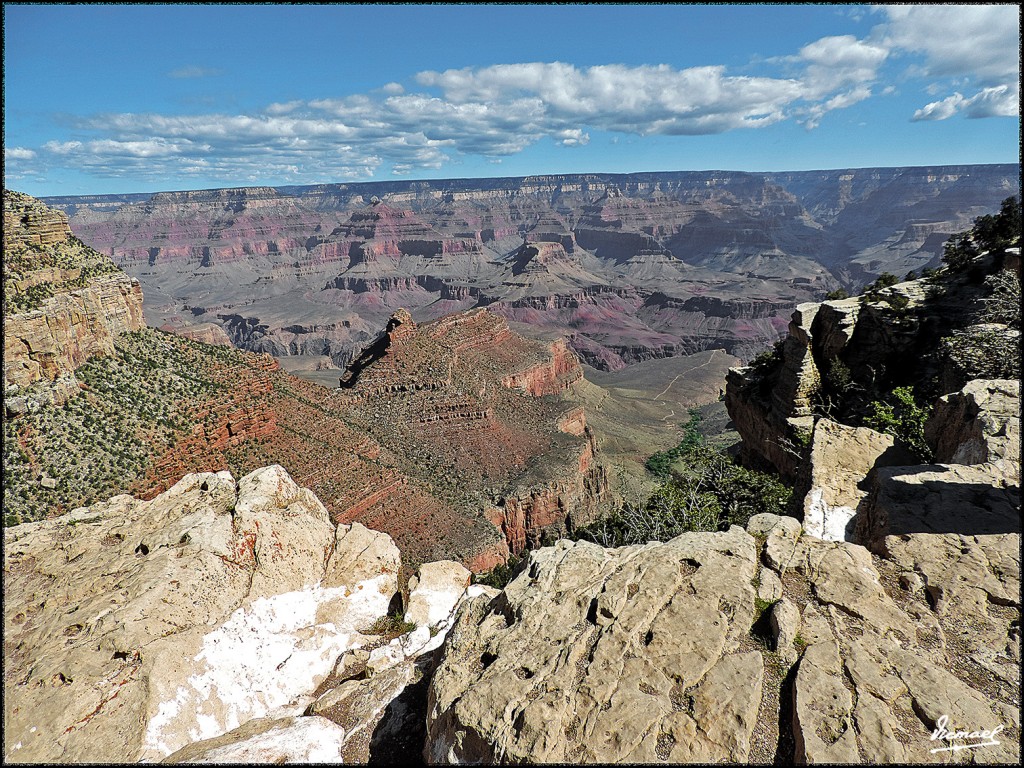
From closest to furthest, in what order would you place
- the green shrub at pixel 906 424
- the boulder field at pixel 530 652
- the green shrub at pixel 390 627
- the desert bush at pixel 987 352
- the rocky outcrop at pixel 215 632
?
the boulder field at pixel 530 652 → the rocky outcrop at pixel 215 632 → the green shrub at pixel 390 627 → the desert bush at pixel 987 352 → the green shrub at pixel 906 424

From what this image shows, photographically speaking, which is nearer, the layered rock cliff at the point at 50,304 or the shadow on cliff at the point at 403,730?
the shadow on cliff at the point at 403,730

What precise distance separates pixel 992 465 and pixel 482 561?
1133 inches

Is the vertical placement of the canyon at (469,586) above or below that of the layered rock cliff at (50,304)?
below

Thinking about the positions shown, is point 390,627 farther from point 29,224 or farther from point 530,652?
point 29,224

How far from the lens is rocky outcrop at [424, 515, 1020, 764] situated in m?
8.30

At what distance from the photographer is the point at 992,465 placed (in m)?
14.6

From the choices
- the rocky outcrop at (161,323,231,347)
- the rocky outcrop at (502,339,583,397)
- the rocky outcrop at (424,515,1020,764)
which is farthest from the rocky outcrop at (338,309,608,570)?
the rocky outcrop at (161,323,231,347)

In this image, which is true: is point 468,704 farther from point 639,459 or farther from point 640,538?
point 639,459

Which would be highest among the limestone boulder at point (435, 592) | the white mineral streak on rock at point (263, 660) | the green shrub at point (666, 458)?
the white mineral streak on rock at point (263, 660)

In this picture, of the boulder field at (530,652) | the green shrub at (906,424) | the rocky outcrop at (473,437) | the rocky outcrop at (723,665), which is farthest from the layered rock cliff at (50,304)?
the green shrub at (906,424)

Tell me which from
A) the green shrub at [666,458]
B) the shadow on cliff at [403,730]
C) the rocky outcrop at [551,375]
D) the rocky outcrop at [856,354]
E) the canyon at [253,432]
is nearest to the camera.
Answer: the shadow on cliff at [403,730]

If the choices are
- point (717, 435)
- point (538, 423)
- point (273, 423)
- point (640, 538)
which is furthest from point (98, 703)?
point (717, 435)

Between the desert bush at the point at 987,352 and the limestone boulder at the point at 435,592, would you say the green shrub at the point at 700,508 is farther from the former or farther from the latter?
the desert bush at the point at 987,352

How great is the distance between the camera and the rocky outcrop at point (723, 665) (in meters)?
8.30
